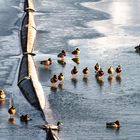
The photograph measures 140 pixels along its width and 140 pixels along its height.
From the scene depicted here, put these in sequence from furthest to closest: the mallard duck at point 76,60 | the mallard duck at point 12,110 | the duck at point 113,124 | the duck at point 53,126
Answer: the mallard duck at point 76,60, the mallard duck at point 12,110, the duck at point 113,124, the duck at point 53,126

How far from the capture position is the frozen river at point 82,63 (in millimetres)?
32312

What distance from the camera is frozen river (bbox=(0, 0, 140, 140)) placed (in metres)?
32.3

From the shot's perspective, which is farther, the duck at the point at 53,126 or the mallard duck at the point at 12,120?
the mallard duck at the point at 12,120

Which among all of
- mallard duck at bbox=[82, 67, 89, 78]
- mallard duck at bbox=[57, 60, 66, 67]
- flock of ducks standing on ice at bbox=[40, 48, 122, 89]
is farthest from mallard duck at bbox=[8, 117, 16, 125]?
mallard duck at bbox=[57, 60, 66, 67]

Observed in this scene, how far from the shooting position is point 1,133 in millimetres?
31516

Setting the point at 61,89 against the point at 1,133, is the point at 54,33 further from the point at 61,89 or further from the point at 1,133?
the point at 1,133

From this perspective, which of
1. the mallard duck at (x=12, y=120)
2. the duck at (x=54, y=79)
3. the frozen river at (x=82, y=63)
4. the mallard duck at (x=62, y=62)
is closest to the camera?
the frozen river at (x=82, y=63)

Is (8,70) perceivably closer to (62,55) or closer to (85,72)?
(62,55)

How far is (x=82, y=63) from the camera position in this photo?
42.5m

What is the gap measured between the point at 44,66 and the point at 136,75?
542 centimetres

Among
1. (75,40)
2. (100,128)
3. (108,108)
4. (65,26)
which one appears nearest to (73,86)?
(108,108)

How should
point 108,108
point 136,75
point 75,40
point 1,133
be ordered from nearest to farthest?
1. point 1,133
2. point 108,108
3. point 136,75
4. point 75,40

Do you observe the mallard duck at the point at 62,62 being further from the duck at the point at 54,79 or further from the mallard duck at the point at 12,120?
the mallard duck at the point at 12,120

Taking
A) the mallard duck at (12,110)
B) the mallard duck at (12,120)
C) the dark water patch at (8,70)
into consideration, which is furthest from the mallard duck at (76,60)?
the mallard duck at (12,120)
